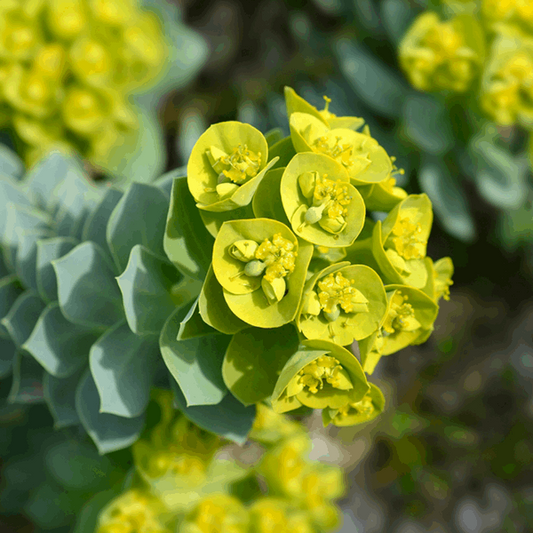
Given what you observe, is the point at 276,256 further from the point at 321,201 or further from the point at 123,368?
the point at 123,368

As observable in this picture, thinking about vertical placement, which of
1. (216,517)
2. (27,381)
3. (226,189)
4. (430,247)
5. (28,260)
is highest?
(226,189)

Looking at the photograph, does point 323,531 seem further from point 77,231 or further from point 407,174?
point 407,174

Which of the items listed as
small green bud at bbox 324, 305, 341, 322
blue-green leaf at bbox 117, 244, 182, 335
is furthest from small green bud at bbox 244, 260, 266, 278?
blue-green leaf at bbox 117, 244, 182, 335

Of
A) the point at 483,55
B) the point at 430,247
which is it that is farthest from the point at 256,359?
the point at 430,247

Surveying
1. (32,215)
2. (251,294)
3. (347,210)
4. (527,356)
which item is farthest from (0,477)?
(527,356)

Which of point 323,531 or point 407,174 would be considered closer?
point 323,531
